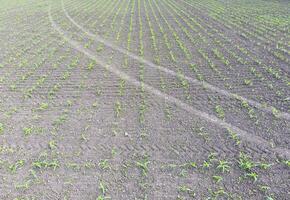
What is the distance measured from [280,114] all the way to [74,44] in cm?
761

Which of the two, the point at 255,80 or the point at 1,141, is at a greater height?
the point at 255,80

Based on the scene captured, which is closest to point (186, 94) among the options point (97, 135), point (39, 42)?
point (97, 135)

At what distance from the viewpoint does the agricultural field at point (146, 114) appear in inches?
186

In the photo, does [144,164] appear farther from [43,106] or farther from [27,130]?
[43,106]

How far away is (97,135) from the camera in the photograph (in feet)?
19.2

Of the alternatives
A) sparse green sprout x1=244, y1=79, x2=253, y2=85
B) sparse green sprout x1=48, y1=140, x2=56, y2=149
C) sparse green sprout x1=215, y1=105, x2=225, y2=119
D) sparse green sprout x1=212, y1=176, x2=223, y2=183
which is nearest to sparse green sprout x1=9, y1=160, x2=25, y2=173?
sparse green sprout x1=48, y1=140, x2=56, y2=149

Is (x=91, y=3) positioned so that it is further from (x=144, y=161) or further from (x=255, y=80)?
(x=144, y=161)

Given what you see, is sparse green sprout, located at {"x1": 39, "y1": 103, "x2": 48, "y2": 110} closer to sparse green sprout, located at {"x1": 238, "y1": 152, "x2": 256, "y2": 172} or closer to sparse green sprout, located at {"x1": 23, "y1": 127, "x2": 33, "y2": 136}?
sparse green sprout, located at {"x1": 23, "y1": 127, "x2": 33, "y2": 136}

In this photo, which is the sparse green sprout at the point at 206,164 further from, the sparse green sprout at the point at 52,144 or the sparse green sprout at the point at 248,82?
the sparse green sprout at the point at 248,82

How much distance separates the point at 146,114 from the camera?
6.55 meters

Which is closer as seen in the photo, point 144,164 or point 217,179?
point 217,179

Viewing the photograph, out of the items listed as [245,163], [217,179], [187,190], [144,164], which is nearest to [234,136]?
[245,163]

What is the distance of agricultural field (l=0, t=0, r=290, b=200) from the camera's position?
471 centimetres

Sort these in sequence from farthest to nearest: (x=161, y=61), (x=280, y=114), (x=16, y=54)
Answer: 1. (x=16, y=54)
2. (x=161, y=61)
3. (x=280, y=114)
